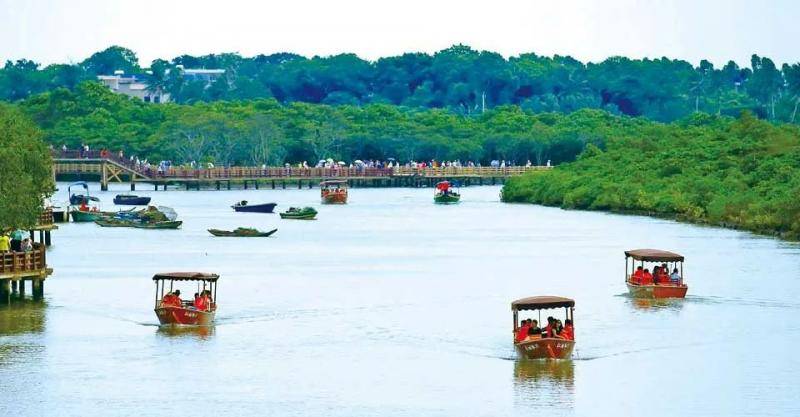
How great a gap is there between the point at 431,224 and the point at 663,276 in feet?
173

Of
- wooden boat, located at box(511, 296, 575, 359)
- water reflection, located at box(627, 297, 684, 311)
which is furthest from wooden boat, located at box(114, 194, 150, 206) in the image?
wooden boat, located at box(511, 296, 575, 359)

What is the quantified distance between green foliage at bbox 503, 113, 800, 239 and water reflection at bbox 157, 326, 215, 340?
45.1 meters

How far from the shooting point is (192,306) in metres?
55.8

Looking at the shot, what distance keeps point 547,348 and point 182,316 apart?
43.7 ft

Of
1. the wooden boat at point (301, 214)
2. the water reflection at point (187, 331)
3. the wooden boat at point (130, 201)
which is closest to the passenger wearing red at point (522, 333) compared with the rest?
the water reflection at point (187, 331)

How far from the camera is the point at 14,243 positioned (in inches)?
2422

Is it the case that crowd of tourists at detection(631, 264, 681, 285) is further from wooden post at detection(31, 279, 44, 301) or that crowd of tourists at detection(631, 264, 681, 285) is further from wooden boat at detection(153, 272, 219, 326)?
wooden post at detection(31, 279, 44, 301)

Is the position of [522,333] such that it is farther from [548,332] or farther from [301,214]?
[301,214]

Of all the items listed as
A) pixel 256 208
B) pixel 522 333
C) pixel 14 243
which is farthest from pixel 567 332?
pixel 256 208

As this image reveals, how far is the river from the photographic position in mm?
44250

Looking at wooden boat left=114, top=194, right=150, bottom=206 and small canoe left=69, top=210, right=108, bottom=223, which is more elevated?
wooden boat left=114, top=194, right=150, bottom=206

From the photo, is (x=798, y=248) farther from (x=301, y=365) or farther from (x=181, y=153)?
(x=181, y=153)

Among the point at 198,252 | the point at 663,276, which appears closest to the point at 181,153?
the point at 198,252

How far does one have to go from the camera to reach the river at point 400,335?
4425 cm
